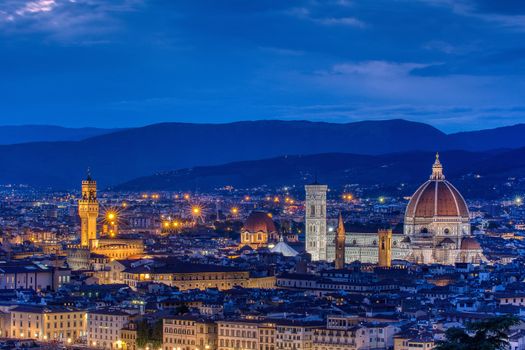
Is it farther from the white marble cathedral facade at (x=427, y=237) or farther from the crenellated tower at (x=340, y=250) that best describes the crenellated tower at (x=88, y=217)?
the white marble cathedral facade at (x=427, y=237)

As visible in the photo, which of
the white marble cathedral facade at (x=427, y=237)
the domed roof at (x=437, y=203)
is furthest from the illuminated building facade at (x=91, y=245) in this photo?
the domed roof at (x=437, y=203)

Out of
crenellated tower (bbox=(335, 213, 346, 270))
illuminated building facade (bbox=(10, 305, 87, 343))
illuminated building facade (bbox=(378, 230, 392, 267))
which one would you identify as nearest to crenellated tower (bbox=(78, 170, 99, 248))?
crenellated tower (bbox=(335, 213, 346, 270))

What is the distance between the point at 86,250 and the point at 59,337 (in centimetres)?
3871

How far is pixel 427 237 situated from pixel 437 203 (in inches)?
139

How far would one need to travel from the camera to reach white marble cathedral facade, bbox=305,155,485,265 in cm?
13725

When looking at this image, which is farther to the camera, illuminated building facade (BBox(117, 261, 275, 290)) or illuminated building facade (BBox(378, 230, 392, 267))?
illuminated building facade (BBox(378, 230, 392, 267))

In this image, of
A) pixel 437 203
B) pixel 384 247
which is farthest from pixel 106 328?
pixel 437 203

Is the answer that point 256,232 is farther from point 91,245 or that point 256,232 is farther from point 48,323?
point 48,323

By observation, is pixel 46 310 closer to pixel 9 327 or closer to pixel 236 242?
pixel 9 327

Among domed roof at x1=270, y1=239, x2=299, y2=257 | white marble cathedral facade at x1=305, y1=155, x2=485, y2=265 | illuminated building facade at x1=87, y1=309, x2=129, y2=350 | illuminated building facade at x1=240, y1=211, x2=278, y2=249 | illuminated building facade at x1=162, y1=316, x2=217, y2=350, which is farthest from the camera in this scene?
illuminated building facade at x1=240, y1=211, x2=278, y2=249

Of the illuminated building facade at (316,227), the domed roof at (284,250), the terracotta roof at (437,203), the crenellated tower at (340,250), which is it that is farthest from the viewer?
the illuminated building facade at (316,227)

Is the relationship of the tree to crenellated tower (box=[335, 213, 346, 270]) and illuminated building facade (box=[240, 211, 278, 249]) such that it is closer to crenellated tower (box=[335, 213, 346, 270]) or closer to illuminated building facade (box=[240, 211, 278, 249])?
crenellated tower (box=[335, 213, 346, 270])

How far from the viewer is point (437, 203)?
464 ft

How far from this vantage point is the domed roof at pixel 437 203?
14112 cm
